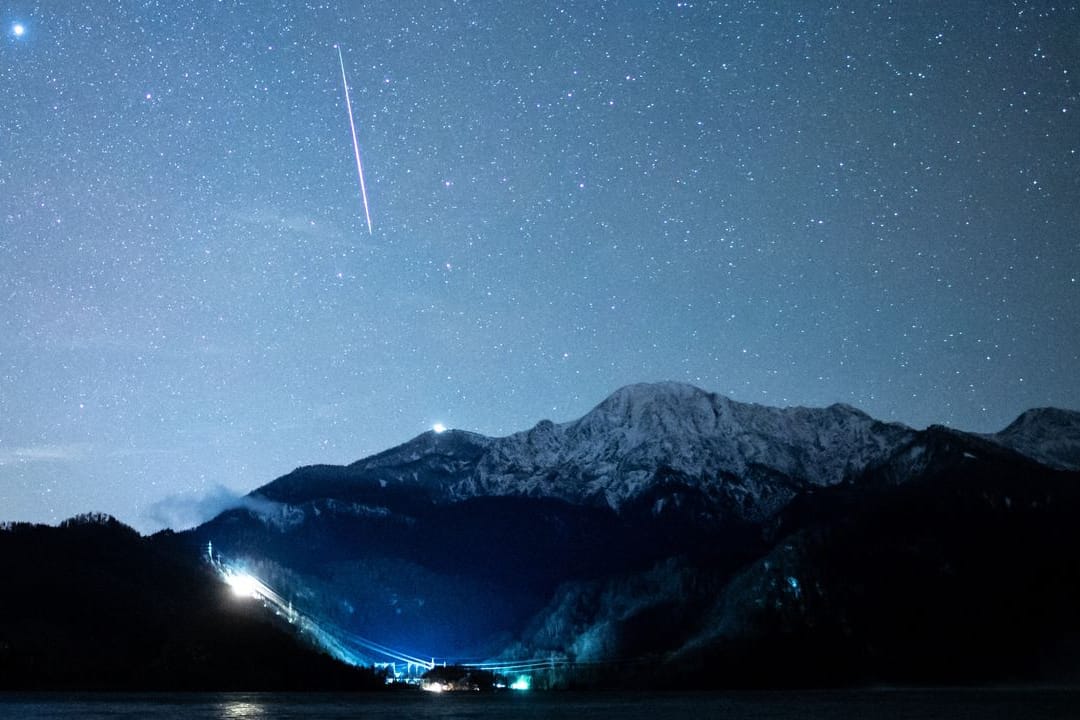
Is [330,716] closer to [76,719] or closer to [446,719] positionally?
[446,719]

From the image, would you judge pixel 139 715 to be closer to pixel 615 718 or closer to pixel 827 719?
pixel 615 718

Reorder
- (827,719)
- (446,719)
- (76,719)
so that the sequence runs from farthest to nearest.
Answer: (446,719), (827,719), (76,719)

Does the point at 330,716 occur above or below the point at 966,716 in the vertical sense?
above

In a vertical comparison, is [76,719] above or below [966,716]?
above

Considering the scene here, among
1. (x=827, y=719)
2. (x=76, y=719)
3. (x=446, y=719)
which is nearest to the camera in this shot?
(x=76, y=719)

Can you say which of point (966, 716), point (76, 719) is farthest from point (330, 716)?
point (966, 716)

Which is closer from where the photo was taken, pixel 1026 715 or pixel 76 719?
pixel 76 719

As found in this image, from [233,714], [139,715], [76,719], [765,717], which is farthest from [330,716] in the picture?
[765,717]

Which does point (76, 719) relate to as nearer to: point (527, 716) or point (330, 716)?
point (330, 716)

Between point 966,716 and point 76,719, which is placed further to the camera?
point 966,716
